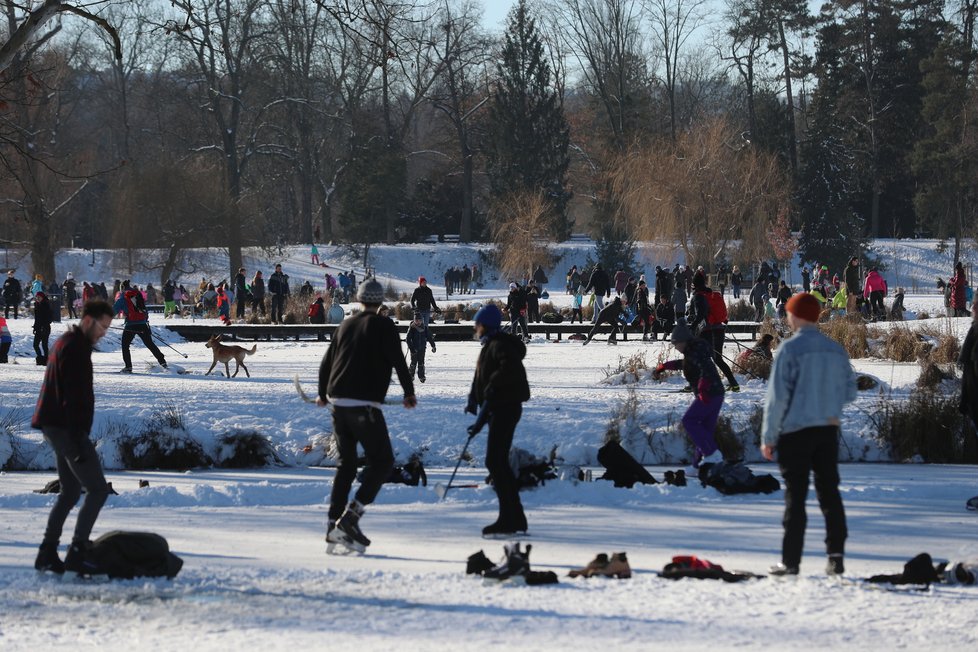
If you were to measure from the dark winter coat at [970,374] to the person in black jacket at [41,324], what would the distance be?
16742mm

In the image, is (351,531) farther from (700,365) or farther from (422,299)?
(422,299)

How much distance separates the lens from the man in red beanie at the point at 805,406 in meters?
6.21

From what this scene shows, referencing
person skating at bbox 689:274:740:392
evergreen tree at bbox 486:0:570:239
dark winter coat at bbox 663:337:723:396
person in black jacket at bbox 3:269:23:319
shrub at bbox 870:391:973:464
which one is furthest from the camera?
evergreen tree at bbox 486:0:570:239

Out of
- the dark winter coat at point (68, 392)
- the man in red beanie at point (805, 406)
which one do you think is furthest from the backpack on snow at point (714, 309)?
the dark winter coat at point (68, 392)

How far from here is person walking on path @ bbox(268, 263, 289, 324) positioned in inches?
1224

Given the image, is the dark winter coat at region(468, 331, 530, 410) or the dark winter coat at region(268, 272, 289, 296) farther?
the dark winter coat at region(268, 272, 289, 296)

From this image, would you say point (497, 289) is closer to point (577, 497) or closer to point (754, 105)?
point (754, 105)

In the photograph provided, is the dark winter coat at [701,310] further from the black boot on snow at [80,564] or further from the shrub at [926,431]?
the black boot on snow at [80,564]

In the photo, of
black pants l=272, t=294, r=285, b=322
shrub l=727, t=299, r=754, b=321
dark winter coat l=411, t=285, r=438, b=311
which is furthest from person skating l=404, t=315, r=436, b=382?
shrub l=727, t=299, r=754, b=321

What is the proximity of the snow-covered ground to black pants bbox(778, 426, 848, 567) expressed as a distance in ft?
0.73

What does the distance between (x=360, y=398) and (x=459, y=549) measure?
1194mm

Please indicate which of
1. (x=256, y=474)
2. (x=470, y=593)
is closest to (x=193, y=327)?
(x=256, y=474)

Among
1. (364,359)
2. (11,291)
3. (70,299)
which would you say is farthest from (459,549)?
(70,299)

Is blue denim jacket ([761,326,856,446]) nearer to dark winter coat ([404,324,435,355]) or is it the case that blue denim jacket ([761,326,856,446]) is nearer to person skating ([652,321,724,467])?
person skating ([652,321,724,467])
